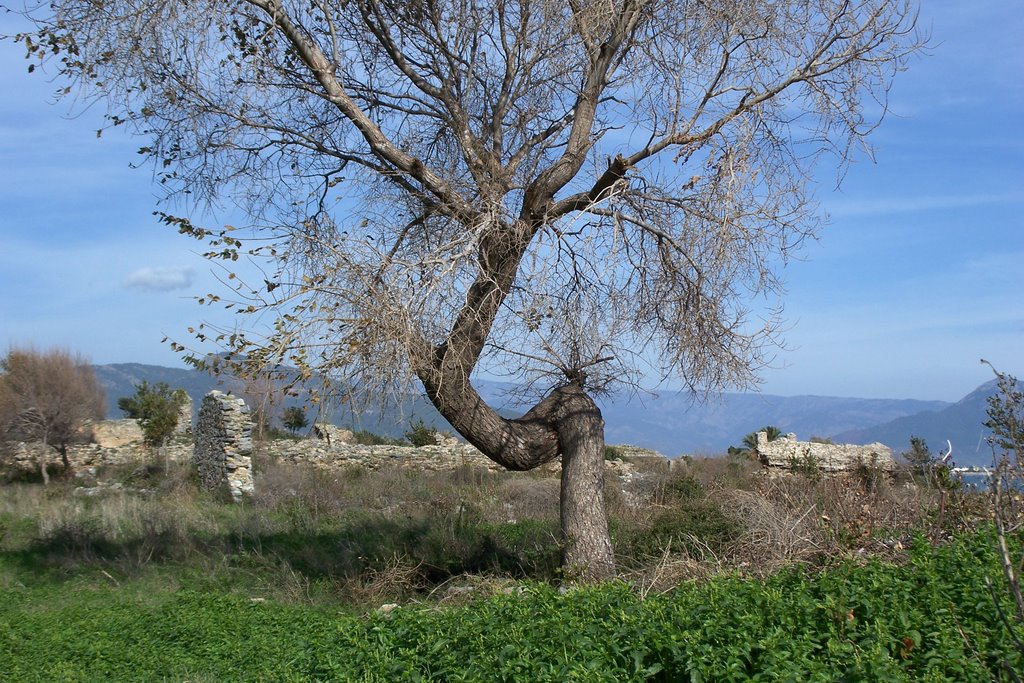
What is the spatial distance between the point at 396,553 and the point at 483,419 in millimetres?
2402

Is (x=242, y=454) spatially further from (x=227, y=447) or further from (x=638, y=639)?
(x=638, y=639)

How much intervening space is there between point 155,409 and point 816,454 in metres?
22.6

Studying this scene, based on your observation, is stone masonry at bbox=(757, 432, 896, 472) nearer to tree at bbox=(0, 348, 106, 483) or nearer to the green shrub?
the green shrub

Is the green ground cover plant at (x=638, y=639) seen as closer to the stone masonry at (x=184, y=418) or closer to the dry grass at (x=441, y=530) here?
the dry grass at (x=441, y=530)

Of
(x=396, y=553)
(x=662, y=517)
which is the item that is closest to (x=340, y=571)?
(x=396, y=553)

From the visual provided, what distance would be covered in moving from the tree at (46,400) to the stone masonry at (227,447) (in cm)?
537

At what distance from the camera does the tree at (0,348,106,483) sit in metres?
27.1

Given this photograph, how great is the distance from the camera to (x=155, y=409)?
32625 mm

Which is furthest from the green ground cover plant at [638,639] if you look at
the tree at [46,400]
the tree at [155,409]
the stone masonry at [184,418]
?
the stone masonry at [184,418]

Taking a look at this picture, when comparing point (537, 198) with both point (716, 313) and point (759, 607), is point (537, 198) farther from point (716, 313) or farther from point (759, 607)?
point (759, 607)

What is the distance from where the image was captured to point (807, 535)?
800 cm

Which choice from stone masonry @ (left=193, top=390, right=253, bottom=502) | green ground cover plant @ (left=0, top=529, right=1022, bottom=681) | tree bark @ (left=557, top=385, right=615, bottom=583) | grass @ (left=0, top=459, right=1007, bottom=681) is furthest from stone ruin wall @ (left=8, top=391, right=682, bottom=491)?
green ground cover plant @ (left=0, top=529, right=1022, bottom=681)

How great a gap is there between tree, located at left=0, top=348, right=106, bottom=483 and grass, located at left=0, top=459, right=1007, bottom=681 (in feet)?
39.1

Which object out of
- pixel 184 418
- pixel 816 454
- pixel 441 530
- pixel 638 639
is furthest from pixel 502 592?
pixel 184 418
